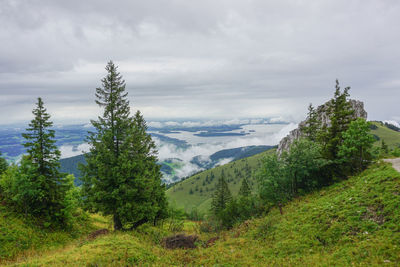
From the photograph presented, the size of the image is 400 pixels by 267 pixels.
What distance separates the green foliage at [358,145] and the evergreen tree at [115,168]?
26887mm

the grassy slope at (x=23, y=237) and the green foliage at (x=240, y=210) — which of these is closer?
the grassy slope at (x=23, y=237)

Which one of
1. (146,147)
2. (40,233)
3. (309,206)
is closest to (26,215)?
(40,233)

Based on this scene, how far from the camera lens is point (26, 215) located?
26344 millimetres

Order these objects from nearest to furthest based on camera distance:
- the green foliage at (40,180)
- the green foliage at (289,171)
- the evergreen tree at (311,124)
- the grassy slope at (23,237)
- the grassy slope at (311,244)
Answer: the grassy slope at (311,244), the grassy slope at (23,237), the green foliage at (40,180), the green foliage at (289,171), the evergreen tree at (311,124)

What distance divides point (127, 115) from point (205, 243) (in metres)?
17.4

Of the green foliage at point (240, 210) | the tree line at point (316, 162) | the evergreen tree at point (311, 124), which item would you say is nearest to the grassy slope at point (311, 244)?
the tree line at point (316, 162)

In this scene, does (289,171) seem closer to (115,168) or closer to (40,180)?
(115,168)

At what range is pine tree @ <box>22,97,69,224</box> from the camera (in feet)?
86.0

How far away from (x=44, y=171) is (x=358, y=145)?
43.0m

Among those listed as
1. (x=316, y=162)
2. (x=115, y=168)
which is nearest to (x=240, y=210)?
(x=316, y=162)

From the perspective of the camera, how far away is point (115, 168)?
22.3 m

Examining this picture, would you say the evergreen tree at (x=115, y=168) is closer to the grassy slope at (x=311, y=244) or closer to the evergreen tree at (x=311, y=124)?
the grassy slope at (x=311, y=244)

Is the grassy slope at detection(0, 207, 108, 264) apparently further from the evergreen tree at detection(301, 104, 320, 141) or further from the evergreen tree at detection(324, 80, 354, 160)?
the evergreen tree at detection(301, 104, 320, 141)

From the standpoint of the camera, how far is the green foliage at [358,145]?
1021 inches
